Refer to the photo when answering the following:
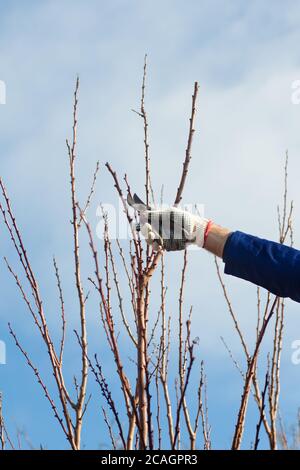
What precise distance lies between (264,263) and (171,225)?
59 cm

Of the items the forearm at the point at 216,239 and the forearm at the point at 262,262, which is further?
the forearm at the point at 216,239

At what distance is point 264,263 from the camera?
3.88 metres

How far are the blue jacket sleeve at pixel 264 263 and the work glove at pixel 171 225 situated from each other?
9.0 inches

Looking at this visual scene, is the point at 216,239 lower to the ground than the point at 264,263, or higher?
higher

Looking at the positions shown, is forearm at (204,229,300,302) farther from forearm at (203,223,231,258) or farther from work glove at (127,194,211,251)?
work glove at (127,194,211,251)

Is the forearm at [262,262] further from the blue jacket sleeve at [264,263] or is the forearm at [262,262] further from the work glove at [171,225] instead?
the work glove at [171,225]

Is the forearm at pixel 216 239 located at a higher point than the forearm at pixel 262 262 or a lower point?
higher

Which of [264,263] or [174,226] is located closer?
[264,263]

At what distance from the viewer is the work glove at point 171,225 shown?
3965mm

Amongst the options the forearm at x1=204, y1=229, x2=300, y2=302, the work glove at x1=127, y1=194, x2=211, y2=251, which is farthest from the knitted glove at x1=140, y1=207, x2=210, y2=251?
the forearm at x1=204, y1=229, x2=300, y2=302

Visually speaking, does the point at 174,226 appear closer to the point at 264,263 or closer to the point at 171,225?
the point at 171,225

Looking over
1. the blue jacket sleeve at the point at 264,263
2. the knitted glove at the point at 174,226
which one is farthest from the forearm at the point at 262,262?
the knitted glove at the point at 174,226

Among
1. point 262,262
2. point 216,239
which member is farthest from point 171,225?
point 262,262
